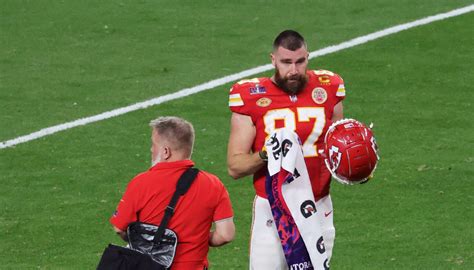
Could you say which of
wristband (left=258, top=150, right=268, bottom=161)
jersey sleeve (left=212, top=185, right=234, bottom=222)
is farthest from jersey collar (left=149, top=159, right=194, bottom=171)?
wristband (left=258, top=150, right=268, bottom=161)

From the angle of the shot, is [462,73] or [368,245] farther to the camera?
[462,73]

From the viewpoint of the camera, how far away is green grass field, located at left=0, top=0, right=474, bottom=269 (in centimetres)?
1193

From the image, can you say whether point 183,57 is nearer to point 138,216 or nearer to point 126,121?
point 126,121

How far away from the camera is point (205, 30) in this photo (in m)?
17.9

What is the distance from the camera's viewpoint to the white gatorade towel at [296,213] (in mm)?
8898

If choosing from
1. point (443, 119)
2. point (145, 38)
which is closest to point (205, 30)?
point (145, 38)

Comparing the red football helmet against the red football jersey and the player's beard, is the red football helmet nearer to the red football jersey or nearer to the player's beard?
the red football jersey

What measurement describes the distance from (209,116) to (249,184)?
1981 mm

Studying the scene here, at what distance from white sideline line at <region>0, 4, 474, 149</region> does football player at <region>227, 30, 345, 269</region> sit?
575 centimetres

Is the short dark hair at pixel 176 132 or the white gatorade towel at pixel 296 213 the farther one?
the white gatorade towel at pixel 296 213

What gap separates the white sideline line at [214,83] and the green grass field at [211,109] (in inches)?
4.7

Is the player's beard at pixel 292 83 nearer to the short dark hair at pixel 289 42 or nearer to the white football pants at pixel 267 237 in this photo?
the short dark hair at pixel 289 42

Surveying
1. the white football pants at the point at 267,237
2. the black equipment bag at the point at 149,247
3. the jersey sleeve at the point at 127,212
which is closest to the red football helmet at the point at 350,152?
the white football pants at the point at 267,237

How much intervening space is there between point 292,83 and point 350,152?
695mm
